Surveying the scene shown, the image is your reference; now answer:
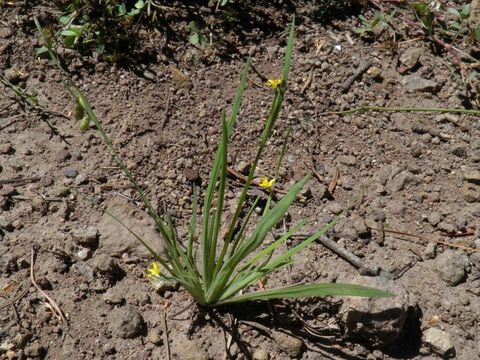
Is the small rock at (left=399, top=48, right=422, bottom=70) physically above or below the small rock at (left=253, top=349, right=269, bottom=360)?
above

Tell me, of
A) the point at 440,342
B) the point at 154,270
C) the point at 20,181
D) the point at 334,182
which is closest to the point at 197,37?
the point at 334,182

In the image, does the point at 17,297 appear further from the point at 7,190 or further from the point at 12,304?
the point at 7,190

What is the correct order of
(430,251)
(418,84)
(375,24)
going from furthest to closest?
1. (375,24)
2. (418,84)
3. (430,251)

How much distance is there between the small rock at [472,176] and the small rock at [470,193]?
23 mm

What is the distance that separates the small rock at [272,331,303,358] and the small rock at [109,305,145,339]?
0.51 meters

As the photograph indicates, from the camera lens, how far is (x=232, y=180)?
7.94 feet

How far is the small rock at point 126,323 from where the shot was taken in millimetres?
1986

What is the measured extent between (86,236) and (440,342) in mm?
1407

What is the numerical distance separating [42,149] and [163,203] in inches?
23.4

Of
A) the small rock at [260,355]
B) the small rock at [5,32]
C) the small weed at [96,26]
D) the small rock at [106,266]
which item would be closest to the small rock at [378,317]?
the small rock at [260,355]

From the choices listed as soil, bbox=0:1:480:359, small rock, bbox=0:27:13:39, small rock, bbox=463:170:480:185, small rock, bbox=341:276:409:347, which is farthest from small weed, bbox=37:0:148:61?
small rock, bbox=463:170:480:185

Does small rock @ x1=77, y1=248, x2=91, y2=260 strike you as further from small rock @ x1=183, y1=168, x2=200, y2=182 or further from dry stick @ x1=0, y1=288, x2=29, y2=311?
small rock @ x1=183, y1=168, x2=200, y2=182

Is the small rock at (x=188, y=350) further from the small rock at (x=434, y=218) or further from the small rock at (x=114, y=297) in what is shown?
the small rock at (x=434, y=218)

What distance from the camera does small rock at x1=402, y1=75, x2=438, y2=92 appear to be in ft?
9.03
